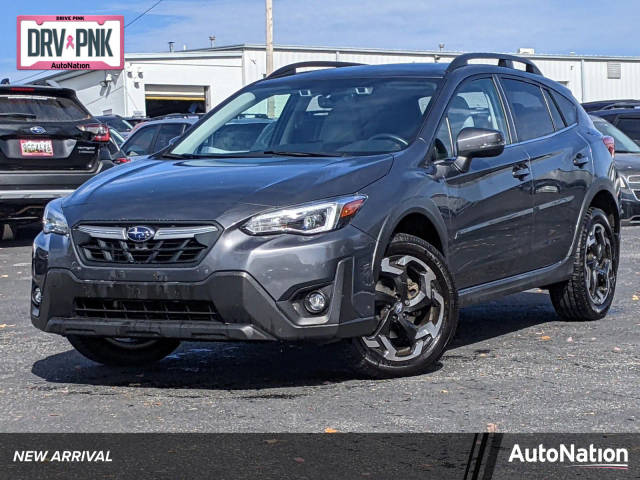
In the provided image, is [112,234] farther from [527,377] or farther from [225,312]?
[527,377]

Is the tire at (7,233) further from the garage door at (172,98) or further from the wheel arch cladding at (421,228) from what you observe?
the garage door at (172,98)

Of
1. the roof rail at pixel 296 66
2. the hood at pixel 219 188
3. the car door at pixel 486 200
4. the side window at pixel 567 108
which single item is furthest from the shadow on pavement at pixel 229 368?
the roof rail at pixel 296 66

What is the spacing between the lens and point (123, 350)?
22.9 feet

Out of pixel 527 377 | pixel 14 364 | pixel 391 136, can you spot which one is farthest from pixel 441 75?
pixel 14 364

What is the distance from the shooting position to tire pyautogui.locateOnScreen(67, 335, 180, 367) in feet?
22.5

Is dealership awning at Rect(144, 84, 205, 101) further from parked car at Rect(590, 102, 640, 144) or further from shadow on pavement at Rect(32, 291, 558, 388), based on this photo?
shadow on pavement at Rect(32, 291, 558, 388)

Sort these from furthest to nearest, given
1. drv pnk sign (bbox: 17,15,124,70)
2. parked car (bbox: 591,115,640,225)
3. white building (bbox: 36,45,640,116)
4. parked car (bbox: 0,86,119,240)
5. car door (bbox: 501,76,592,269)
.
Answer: drv pnk sign (bbox: 17,15,124,70)
white building (bbox: 36,45,640,116)
parked car (bbox: 591,115,640,225)
parked car (bbox: 0,86,119,240)
car door (bbox: 501,76,592,269)

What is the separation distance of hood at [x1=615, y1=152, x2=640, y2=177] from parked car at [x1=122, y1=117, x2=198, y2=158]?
6.10m

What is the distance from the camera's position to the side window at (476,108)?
714 cm

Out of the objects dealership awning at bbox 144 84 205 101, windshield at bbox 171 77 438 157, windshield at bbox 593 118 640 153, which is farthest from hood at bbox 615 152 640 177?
dealership awning at bbox 144 84 205 101

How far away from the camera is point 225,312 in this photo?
576 cm

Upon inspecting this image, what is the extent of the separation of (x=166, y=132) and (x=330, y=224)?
39.5 ft

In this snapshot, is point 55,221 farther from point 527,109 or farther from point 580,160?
point 580,160

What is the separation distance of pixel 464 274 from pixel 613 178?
2.45 m
